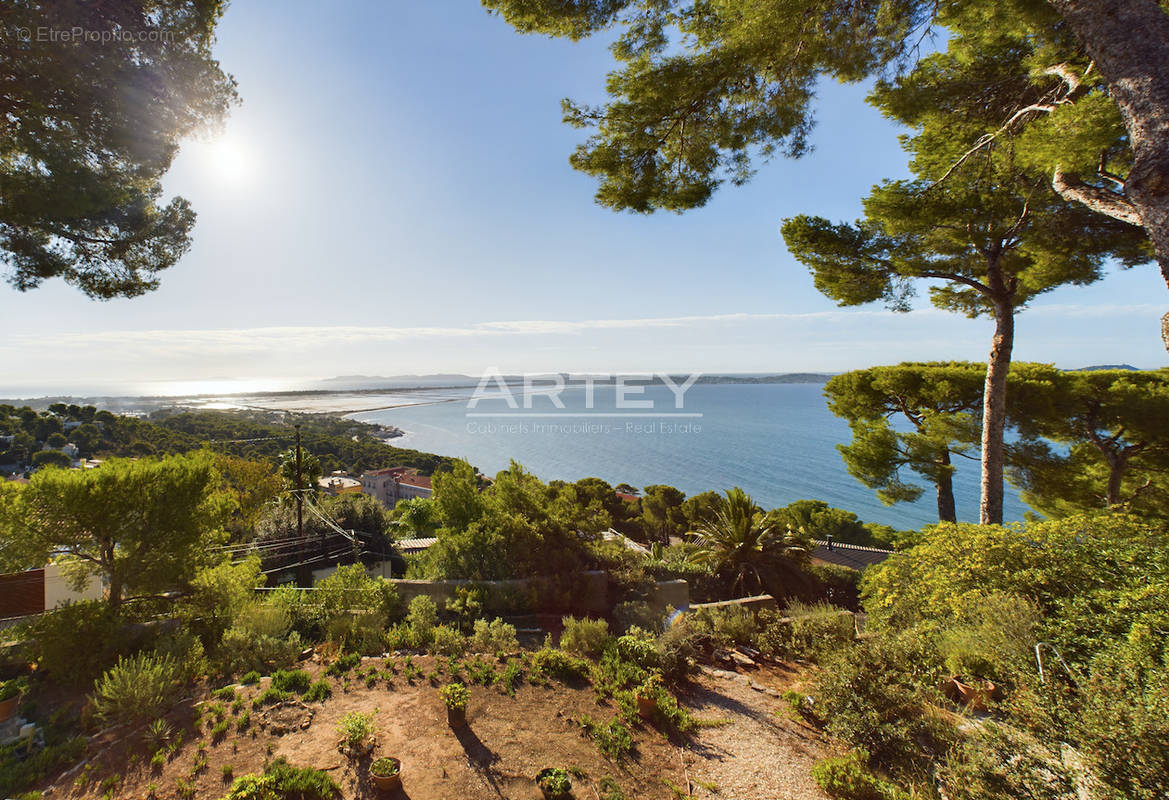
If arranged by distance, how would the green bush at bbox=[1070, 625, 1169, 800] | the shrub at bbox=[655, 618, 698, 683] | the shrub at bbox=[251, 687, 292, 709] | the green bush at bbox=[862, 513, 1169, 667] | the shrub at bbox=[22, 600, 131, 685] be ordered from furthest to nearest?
the shrub at bbox=[655, 618, 698, 683] → the shrub at bbox=[22, 600, 131, 685] → the shrub at bbox=[251, 687, 292, 709] → the green bush at bbox=[862, 513, 1169, 667] → the green bush at bbox=[1070, 625, 1169, 800]

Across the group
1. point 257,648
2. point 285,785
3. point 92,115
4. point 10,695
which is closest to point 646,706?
point 285,785

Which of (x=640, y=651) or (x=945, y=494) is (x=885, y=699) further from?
(x=945, y=494)

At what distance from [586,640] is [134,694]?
4.56 metres

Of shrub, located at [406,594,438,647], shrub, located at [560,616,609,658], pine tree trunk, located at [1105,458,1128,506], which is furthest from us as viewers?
pine tree trunk, located at [1105,458,1128,506]

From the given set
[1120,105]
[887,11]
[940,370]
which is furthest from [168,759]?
[940,370]

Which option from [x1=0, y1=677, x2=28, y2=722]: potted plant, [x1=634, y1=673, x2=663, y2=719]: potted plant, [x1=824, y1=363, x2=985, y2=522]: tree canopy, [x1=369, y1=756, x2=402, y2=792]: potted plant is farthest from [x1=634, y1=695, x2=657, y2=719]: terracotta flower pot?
[x1=824, y1=363, x2=985, y2=522]: tree canopy

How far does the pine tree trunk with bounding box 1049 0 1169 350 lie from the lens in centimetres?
258

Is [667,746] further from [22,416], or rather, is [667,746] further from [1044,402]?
[22,416]

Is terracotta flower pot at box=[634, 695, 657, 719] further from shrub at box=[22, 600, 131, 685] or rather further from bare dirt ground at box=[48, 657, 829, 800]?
shrub at box=[22, 600, 131, 685]

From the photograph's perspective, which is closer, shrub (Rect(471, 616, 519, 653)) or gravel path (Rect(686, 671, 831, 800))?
gravel path (Rect(686, 671, 831, 800))

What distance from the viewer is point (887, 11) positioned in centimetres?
459

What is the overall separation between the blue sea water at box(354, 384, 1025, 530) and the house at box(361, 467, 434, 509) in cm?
1545

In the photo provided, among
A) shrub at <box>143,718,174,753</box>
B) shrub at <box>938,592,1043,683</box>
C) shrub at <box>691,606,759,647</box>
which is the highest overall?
shrub at <box>938,592,1043,683</box>

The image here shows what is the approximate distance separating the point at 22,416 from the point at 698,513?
68795 millimetres
